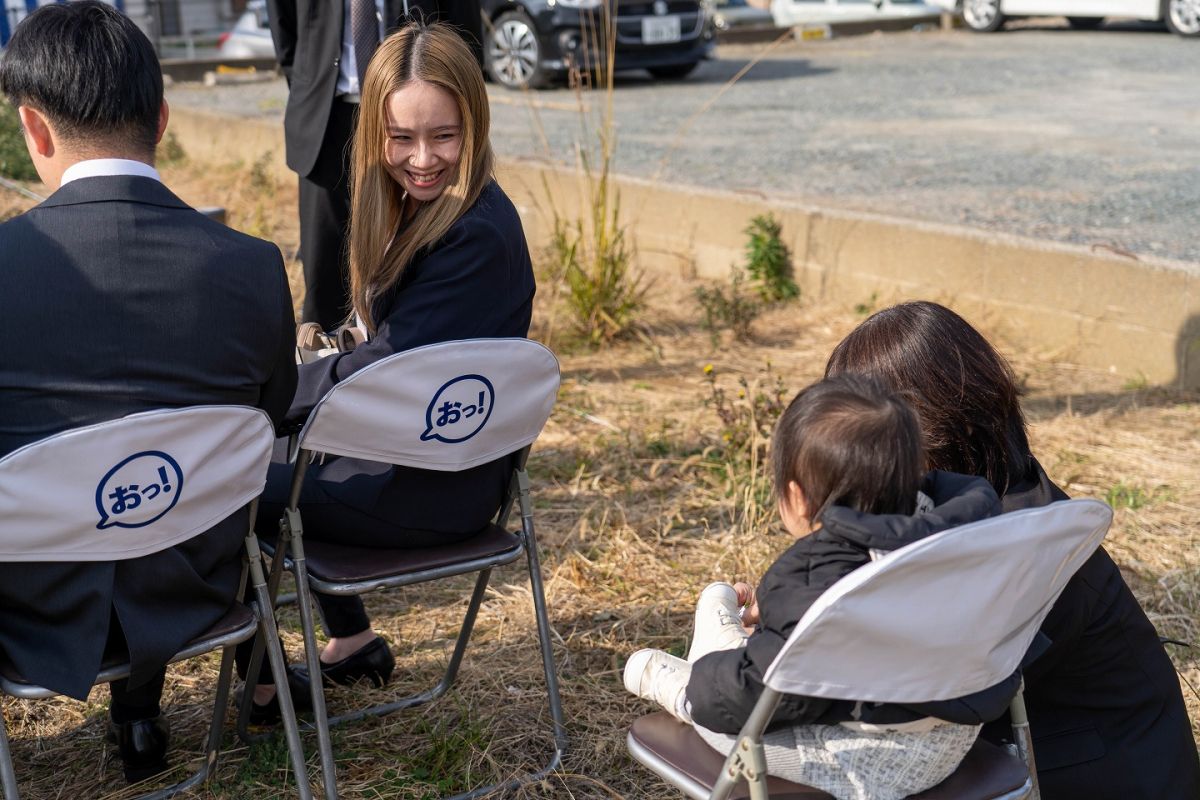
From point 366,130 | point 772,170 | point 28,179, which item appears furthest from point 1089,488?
point 28,179

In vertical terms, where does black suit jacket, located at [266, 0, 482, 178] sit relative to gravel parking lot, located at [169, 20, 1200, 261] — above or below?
above

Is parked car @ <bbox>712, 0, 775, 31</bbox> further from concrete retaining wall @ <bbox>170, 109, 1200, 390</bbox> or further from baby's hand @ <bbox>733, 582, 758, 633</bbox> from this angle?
baby's hand @ <bbox>733, 582, 758, 633</bbox>

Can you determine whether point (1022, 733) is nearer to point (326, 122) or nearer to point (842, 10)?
point (326, 122)

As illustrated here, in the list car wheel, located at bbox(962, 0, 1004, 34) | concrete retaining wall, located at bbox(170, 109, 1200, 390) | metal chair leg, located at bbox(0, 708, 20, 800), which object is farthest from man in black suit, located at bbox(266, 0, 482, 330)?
car wheel, located at bbox(962, 0, 1004, 34)

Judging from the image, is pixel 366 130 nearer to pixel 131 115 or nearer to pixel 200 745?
pixel 131 115

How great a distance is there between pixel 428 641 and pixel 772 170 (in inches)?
208

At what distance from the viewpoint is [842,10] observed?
17.4 meters

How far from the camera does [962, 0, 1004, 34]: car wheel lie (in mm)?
15742

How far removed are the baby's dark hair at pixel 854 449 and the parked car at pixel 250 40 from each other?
1480 centimetres

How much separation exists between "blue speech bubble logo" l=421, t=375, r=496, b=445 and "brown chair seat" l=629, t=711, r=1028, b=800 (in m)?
0.67

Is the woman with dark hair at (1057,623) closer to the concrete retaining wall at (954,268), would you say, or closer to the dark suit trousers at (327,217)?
the dark suit trousers at (327,217)

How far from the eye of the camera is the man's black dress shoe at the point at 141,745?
8.93ft

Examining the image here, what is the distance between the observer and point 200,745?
289cm

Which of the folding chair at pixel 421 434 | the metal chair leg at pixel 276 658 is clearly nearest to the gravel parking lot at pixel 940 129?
the folding chair at pixel 421 434
